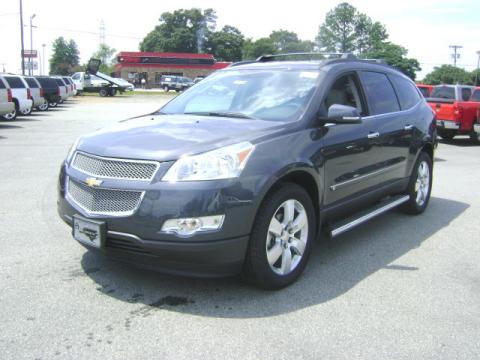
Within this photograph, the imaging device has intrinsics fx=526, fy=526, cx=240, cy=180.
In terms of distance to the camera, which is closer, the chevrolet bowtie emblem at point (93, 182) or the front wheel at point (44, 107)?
the chevrolet bowtie emblem at point (93, 182)

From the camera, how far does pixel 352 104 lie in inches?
205

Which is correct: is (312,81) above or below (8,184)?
above

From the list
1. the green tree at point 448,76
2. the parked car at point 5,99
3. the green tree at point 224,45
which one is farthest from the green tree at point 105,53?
the parked car at point 5,99

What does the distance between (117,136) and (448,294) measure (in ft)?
9.41

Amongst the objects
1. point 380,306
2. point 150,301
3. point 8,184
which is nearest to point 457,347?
point 380,306

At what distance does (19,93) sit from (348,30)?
11830cm

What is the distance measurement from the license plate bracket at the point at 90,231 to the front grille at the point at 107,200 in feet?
0.28

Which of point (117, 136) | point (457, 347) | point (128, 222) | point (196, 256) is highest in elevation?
point (117, 136)

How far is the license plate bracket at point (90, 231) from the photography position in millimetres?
3676

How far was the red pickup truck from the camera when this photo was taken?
15.5 m

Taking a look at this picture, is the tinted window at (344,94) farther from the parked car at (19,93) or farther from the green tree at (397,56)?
the green tree at (397,56)

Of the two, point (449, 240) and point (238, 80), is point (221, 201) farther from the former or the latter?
point (449, 240)

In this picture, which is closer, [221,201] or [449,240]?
[221,201]

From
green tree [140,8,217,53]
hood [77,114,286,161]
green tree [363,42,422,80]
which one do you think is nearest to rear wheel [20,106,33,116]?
hood [77,114,286,161]
